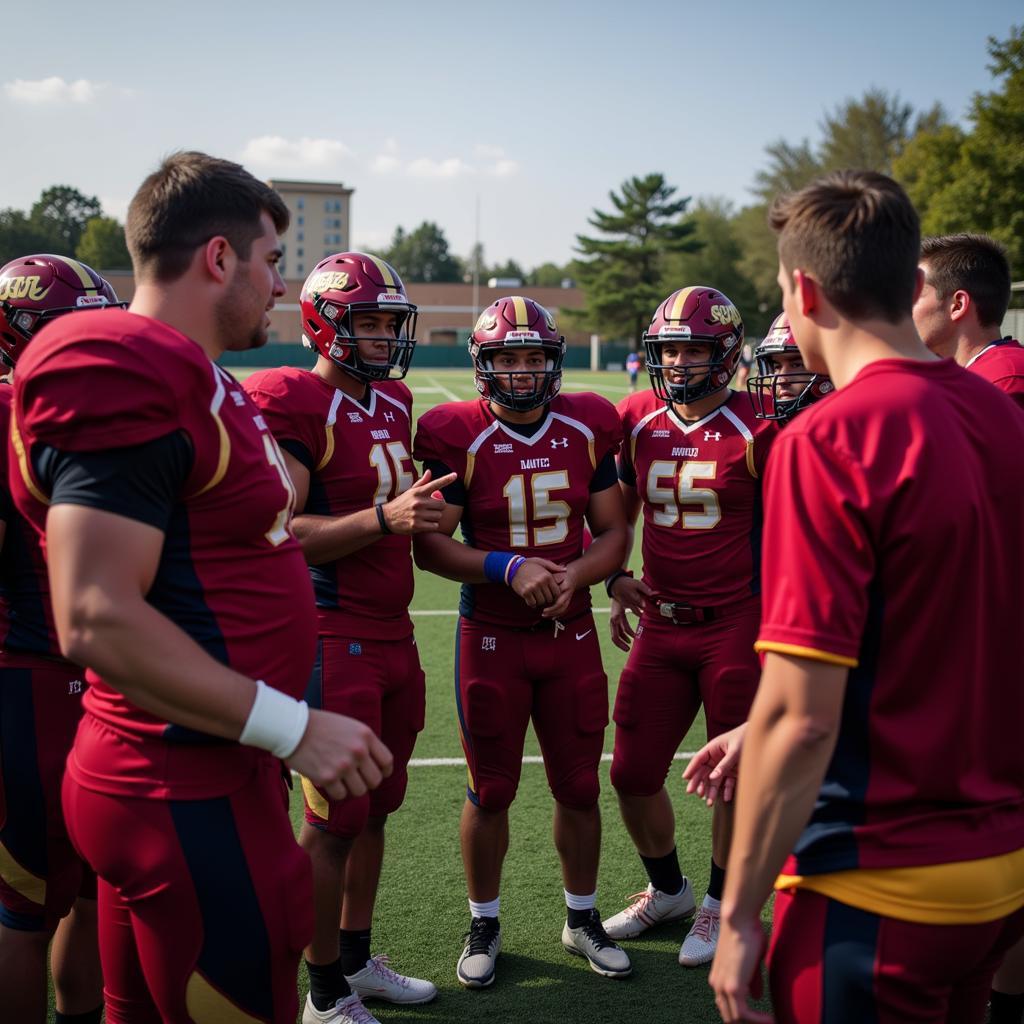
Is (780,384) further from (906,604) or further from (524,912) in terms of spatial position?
(906,604)

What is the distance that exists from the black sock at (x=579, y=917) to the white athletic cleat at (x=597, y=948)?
0.4 inches

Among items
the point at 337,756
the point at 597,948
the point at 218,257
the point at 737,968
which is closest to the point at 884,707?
the point at 737,968

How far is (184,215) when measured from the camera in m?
2.31

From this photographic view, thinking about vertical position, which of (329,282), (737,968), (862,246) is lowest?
(737,968)

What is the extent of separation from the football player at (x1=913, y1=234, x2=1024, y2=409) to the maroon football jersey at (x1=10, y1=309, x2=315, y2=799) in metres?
3.01

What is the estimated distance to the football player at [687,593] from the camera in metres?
4.26

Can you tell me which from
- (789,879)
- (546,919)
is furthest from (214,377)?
(546,919)

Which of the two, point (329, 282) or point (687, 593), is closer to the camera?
point (329, 282)

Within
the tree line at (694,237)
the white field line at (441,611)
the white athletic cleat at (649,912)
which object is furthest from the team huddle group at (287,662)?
the tree line at (694,237)

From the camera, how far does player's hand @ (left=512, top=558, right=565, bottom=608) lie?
152 inches

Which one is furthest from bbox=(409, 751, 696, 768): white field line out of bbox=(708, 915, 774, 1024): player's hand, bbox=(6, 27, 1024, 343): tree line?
bbox=(6, 27, 1024, 343): tree line

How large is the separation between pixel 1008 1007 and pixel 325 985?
2.35 metres

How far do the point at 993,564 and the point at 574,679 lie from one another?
7.84ft

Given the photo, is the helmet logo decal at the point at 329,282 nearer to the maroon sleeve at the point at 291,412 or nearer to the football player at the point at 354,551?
the football player at the point at 354,551
